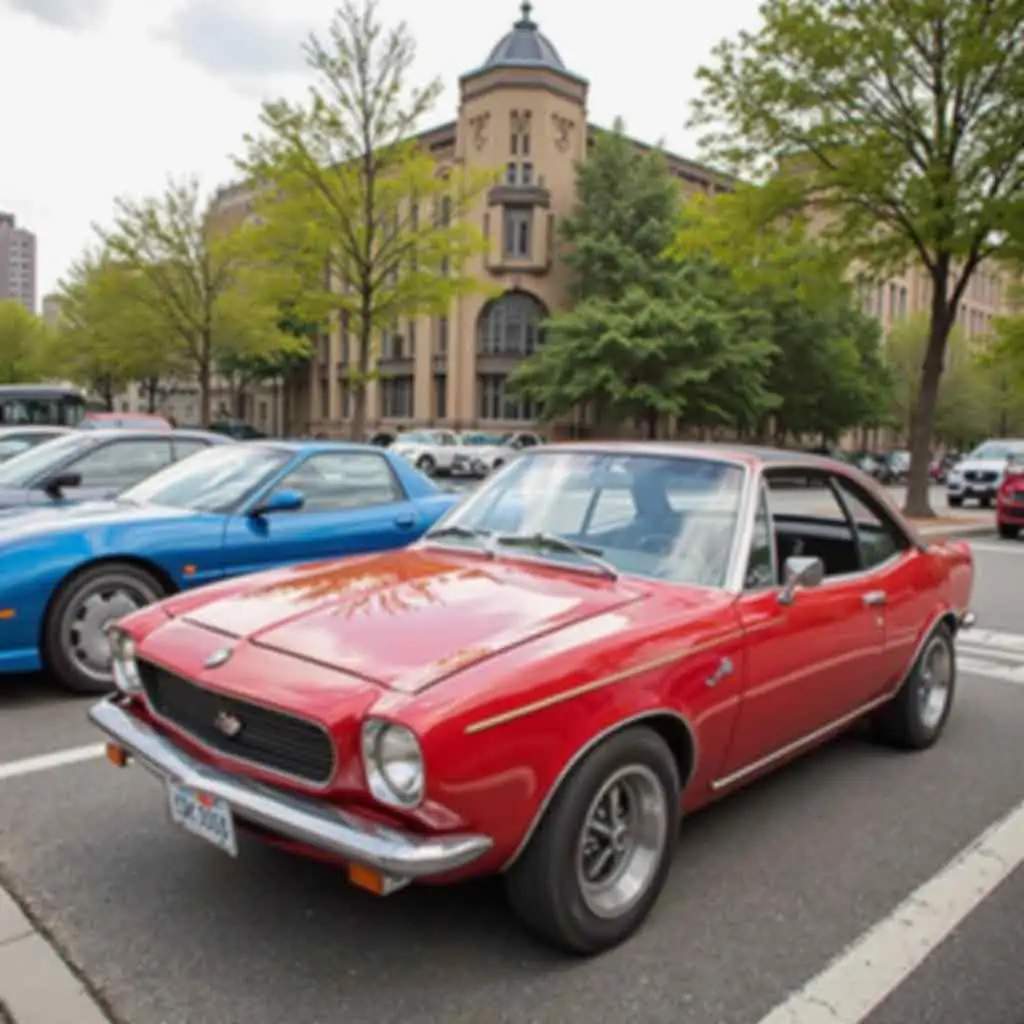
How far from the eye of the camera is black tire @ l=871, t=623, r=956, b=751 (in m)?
4.75

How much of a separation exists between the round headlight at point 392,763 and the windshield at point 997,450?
28.1 meters

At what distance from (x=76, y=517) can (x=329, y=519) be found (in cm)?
166

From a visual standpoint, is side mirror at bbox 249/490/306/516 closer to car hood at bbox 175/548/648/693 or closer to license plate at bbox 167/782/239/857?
car hood at bbox 175/548/648/693

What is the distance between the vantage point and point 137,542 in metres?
5.63

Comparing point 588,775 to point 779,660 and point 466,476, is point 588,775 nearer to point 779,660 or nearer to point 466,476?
point 779,660

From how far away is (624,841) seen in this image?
119 inches

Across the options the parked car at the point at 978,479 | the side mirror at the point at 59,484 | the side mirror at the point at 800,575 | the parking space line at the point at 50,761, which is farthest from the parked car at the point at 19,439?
the parked car at the point at 978,479

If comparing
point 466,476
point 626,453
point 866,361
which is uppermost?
point 866,361

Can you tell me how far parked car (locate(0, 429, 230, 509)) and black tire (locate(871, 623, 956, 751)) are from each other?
5394 mm

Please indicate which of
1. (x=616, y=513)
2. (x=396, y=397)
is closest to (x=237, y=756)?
(x=616, y=513)

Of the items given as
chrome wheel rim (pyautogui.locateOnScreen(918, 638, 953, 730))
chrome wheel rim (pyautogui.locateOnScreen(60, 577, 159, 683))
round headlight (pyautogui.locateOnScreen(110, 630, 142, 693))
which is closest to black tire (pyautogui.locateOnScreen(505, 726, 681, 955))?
round headlight (pyautogui.locateOnScreen(110, 630, 142, 693))

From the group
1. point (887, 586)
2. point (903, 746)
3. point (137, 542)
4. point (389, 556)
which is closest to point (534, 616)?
point (389, 556)

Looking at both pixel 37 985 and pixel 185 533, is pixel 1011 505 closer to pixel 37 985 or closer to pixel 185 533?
pixel 185 533

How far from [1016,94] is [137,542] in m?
16.9
